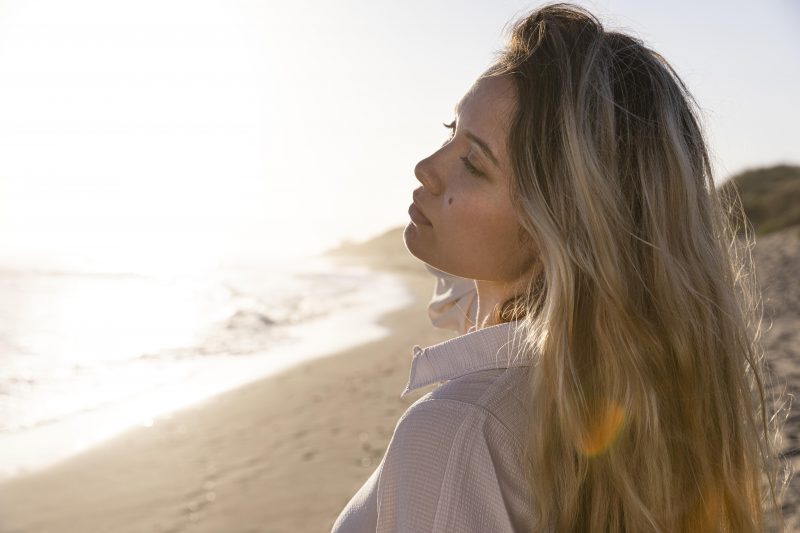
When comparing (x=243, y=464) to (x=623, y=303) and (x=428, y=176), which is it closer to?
(x=428, y=176)

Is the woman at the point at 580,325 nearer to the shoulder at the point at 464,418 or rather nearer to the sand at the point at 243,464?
the shoulder at the point at 464,418

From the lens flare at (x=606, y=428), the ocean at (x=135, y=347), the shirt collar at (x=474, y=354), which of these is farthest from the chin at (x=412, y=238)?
the ocean at (x=135, y=347)

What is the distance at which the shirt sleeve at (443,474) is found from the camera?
114 cm

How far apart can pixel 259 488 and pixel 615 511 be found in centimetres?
472

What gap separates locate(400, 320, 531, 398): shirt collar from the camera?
1.34 m

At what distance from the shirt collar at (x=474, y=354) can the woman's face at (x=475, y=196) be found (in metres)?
0.18

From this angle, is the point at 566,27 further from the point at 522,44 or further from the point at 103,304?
the point at 103,304

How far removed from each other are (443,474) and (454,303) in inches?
56.4

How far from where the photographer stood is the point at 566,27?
4.92 feet

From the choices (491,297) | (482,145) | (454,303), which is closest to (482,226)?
A: (482,145)

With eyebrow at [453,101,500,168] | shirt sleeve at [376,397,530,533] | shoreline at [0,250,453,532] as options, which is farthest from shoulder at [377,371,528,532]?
shoreline at [0,250,453,532]

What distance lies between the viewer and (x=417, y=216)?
160cm

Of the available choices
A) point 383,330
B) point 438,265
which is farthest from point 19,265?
point 438,265

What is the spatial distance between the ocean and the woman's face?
233 inches
